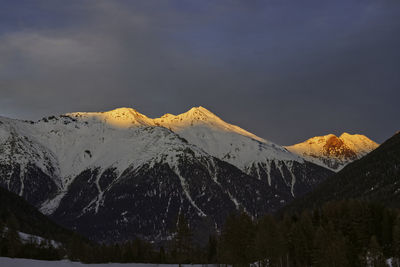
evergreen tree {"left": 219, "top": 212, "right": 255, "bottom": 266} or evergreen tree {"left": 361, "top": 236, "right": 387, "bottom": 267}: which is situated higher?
evergreen tree {"left": 219, "top": 212, "right": 255, "bottom": 266}

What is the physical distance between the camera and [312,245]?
527ft

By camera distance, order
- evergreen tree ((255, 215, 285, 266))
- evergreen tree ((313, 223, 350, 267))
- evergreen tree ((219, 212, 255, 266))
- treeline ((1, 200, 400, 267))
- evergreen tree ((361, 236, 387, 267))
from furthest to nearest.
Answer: evergreen tree ((219, 212, 255, 266)) → evergreen tree ((255, 215, 285, 266)) → treeline ((1, 200, 400, 267)) → evergreen tree ((361, 236, 387, 267)) → evergreen tree ((313, 223, 350, 267))

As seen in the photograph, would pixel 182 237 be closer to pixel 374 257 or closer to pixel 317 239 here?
pixel 317 239

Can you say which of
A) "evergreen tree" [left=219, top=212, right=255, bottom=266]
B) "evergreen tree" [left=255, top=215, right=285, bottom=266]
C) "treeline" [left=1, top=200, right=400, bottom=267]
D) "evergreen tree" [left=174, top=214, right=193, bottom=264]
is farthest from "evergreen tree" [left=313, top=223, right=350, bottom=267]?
"evergreen tree" [left=174, top=214, right=193, bottom=264]

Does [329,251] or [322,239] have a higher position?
[322,239]

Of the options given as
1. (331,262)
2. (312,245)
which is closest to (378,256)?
(331,262)

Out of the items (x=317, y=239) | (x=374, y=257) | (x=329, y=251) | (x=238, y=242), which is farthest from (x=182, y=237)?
(x=374, y=257)

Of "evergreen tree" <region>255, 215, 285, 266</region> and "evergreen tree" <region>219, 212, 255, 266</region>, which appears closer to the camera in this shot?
"evergreen tree" <region>255, 215, 285, 266</region>

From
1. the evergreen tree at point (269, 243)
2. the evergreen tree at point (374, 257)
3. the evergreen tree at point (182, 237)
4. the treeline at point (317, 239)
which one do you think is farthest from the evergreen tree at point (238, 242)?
the evergreen tree at point (374, 257)

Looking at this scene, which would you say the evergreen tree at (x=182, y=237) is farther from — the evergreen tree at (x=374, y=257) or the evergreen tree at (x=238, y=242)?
the evergreen tree at (x=374, y=257)

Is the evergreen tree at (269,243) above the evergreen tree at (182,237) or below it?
below

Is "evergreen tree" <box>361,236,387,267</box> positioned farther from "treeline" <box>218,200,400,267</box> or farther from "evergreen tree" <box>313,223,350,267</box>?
"evergreen tree" <box>313,223,350,267</box>

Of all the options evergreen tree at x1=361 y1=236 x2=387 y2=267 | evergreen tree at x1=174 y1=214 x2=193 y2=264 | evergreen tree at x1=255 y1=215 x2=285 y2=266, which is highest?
evergreen tree at x1=174 y1=214 x2=193 y2=264

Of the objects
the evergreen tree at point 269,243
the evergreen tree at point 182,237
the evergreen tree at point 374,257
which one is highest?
the evergreen tree at point 182,237
